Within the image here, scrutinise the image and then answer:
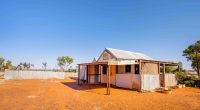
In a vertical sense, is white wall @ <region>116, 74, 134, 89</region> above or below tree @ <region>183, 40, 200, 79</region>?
below

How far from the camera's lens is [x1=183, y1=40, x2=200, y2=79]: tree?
27.0 meters

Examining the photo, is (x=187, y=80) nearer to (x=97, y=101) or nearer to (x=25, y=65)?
(x=97, y=101)

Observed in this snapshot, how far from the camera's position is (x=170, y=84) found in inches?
677

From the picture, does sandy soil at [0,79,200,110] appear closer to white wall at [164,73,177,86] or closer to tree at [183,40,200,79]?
white wall at [164,73,177,86]

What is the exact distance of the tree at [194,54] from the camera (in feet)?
88.7

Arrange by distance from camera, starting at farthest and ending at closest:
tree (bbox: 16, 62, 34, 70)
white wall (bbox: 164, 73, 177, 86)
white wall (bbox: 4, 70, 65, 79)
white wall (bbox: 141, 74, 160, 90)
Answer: tree (bbox: 16, 62, 34, 70)
white wall (bbox: 4, 70, 65, 79)
white wall (bbox: 164, 73, 177, 86)
white wall (bbox: 141, 74, 160, 90)

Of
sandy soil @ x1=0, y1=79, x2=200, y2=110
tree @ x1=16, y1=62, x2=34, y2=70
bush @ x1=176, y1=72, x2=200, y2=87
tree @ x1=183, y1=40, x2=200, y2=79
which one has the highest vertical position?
tree @ x1=183, y1=40, x2=200, y2=79

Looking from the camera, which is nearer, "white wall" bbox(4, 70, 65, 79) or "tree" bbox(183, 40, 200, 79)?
"tree" bbox(183, 40, 200, 79)

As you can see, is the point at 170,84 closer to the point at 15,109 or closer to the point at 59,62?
the point at 15,109

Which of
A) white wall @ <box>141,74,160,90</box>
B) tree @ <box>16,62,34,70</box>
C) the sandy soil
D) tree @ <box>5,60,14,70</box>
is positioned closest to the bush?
white wall @ <box>141,74,160,90</box>

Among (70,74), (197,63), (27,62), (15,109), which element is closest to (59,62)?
(27,62)

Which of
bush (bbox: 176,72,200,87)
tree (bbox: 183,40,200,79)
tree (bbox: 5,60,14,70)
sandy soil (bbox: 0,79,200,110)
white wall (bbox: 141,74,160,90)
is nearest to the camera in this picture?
sandy soil (bbox: 0,79,200,110)

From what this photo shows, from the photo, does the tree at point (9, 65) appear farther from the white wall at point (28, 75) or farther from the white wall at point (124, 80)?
the white wall at point (124, 80)

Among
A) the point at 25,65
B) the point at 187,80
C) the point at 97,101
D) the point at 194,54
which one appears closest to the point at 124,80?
the point at 97,101
